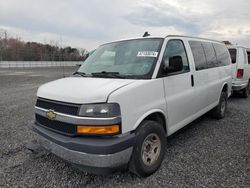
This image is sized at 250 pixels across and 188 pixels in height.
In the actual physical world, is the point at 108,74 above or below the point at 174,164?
above

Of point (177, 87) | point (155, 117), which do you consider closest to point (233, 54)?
point (177, 87)

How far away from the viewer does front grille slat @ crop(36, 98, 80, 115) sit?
2.36 metres

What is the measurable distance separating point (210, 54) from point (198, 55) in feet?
2.64

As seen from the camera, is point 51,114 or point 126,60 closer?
point 51,114

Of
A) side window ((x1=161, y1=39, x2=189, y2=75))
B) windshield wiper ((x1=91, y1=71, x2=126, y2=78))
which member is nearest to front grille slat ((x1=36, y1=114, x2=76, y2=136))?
windshield wiper ((x1=91, y1=71, x2=126, y2=78))

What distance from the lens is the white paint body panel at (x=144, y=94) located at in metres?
2.36

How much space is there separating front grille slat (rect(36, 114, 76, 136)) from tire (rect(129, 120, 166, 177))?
79 cm

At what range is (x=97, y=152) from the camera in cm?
223

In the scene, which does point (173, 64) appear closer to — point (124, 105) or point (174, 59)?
point (174, 59)

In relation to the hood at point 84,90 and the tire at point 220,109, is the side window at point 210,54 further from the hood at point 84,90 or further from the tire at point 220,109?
the hood at point 84,90

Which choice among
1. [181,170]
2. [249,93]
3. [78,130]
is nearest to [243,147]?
[181,170]

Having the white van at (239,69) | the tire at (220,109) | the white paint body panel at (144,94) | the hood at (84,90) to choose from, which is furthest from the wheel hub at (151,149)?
the white van at (239,69)

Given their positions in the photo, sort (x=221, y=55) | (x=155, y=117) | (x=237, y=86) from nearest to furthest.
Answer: (x=155, y=117), (x=221, y=55), (x=237, y=86)

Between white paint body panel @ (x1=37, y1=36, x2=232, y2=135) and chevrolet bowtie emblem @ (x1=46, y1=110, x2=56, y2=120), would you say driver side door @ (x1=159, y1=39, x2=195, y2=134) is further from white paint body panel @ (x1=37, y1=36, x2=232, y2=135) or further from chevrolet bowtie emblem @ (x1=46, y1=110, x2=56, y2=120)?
chevrolet bowtie emblem @ (x1=46, y1=110, x2=56, y2=120)
